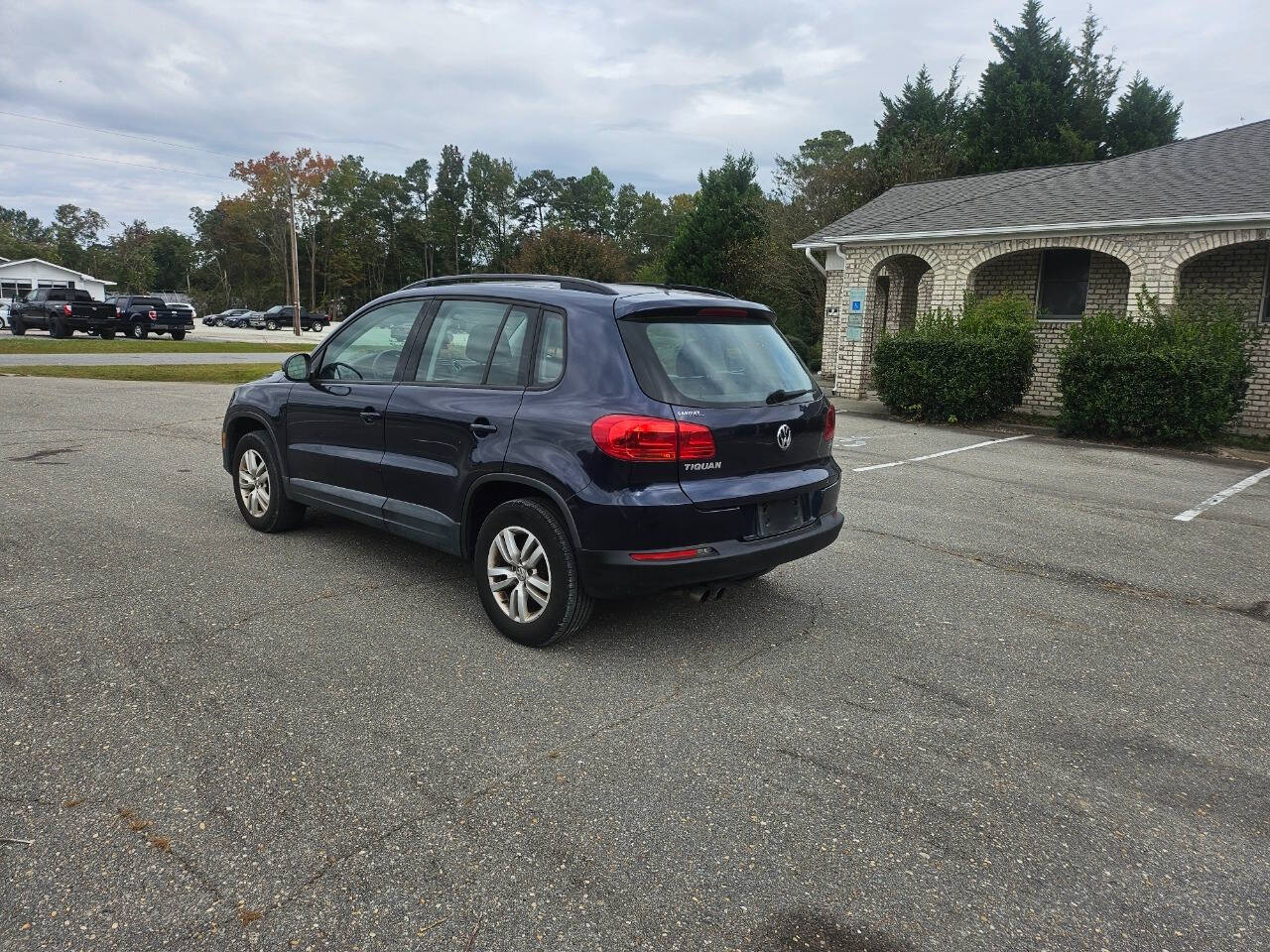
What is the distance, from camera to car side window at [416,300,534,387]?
13.9 ft

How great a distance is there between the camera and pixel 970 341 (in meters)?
13.8

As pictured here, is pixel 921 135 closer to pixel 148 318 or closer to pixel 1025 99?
pixel 1025 99

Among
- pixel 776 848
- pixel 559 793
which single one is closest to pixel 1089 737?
pixel 776 848

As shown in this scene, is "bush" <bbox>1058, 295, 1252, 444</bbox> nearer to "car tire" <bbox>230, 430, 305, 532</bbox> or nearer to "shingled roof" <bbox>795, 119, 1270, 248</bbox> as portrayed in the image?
"shingled roof" <bbox>795, 119, 1270, 248</bbox>

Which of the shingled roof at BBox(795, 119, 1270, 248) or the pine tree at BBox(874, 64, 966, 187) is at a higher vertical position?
the pine tree at BBox(874, 64, 966, 187)

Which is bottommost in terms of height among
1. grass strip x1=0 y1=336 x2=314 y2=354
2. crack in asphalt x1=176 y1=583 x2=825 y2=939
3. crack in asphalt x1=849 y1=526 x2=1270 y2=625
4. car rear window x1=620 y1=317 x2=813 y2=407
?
crack in asphalt x1=176 y1=583 x2=825 y2=939

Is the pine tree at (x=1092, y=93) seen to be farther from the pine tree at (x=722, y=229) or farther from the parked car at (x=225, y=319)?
the parked car at (x=225, y=319)

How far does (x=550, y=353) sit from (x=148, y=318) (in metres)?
37.4

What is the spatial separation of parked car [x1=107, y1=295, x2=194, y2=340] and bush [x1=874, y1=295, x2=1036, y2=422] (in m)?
31.5

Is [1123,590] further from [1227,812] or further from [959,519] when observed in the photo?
[1227,812]

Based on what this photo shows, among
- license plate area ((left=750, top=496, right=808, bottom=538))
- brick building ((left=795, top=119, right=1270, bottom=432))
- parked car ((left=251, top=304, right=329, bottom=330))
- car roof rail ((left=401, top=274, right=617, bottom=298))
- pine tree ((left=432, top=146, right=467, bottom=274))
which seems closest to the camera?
license plate area ((left=750, top=496, right=808, bottom=538))

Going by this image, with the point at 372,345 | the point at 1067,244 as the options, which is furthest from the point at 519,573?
the point at 1067,244

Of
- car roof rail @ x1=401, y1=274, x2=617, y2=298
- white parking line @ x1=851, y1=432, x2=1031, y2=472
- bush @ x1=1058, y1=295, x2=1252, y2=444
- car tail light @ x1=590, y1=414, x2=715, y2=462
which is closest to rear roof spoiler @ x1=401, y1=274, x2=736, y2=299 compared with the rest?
car roof rail @ x1=401, y1=274, x2=617, y2=298

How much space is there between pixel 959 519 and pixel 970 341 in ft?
25.0
